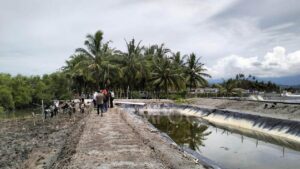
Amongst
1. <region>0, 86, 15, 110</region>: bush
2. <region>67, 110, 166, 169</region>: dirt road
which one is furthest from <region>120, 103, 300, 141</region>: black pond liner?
<region>0, 86, 15, 110</region>: bush

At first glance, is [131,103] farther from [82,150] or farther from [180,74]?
[82,150]

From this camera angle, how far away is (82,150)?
12.7 meters

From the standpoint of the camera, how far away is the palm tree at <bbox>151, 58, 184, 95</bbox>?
55.9 meters

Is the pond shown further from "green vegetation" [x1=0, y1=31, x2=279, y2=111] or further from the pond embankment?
"green vegetation" [x1=0, y1=31, x2=279, y2=111]

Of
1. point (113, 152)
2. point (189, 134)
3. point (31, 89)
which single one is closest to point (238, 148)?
point (189, 134)

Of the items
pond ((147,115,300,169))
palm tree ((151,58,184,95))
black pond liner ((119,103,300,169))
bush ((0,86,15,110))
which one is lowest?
pond ((147,115,300,169))

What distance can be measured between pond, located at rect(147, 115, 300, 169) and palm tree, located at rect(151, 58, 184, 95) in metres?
26.5

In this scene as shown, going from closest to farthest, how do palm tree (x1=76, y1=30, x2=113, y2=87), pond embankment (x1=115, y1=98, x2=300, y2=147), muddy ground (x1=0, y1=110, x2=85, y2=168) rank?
muddy ground (x1=0, y1=110, x2=85, y2=168) → pond embankment (x1=115, y1=98, x2=300, y2=147) → palm tree (x1=76, y1=30, x2=113, y2=87)

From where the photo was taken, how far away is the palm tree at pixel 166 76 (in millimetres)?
55906

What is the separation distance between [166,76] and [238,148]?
3659 cm

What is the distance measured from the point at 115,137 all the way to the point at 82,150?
2.94 metres

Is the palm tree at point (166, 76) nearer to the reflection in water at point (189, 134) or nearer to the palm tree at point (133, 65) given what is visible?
the palm tree at point (133, 65)

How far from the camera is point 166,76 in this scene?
56156 mm

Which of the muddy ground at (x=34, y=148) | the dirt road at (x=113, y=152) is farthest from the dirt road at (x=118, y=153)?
the muddy ground at (x=34, y=148)
